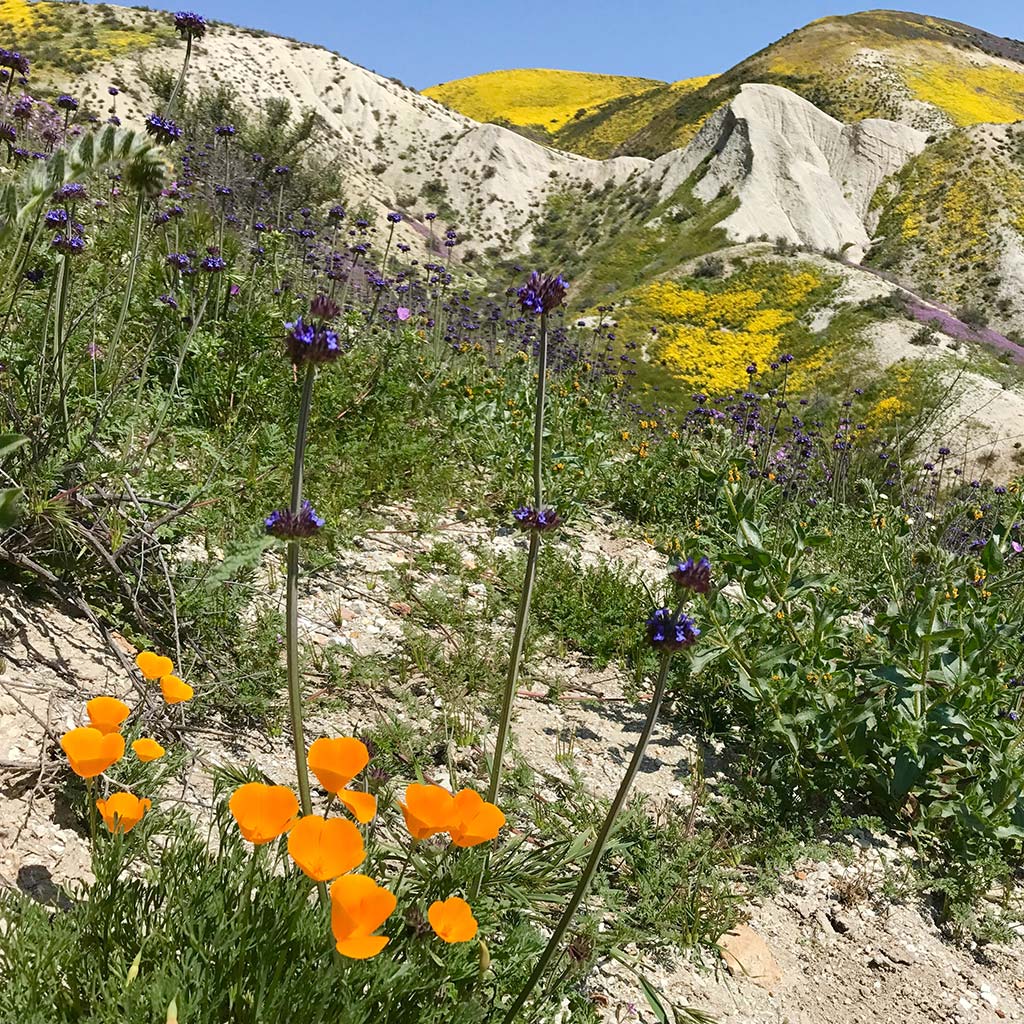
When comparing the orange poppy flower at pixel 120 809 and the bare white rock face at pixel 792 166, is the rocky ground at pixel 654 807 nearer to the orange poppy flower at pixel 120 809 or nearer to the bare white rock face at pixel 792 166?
the orange poppy flower at pixel 120 809

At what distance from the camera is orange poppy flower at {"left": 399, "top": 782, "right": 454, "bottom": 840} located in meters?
1.26

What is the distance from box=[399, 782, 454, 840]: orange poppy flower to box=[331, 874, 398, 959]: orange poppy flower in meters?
0.20

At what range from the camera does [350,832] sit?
1.12m

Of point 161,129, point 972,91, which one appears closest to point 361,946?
point 161,129

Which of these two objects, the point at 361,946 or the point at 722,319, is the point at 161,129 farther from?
the point at 722,319

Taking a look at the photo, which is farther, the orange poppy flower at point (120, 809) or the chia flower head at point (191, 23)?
the chia flower head at point (191, 23)

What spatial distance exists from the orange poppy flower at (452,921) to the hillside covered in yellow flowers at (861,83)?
155 ft

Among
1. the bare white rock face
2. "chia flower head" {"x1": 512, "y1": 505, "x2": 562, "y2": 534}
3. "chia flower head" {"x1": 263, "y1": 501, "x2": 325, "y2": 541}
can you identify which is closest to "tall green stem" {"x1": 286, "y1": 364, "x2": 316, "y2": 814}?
"chia flower head" {"x1": 263, "y1": 501, "x2": 325, "y2": 541}

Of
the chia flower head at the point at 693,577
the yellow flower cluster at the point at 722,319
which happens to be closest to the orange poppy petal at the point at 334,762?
the chia flower head at the point at 693,577

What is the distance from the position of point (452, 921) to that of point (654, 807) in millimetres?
1817

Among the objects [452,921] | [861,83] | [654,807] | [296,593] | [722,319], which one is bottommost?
[654,807]

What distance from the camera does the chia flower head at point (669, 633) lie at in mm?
1275

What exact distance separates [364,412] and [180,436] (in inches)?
53.2

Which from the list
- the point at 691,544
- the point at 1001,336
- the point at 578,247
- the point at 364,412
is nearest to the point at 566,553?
the point at 691,544
